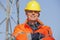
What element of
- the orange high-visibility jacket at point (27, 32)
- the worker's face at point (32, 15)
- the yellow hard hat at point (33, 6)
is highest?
the yellow hard hat at point (33, 6)

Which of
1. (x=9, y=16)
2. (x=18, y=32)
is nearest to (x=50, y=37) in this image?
(x=18, y=32)

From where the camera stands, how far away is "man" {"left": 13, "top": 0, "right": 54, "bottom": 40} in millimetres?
2721

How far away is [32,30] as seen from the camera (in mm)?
2764

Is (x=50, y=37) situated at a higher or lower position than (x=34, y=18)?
lower

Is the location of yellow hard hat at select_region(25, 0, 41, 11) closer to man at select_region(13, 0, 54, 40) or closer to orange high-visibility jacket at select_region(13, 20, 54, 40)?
man at select_region(13, 0, 54, 40)

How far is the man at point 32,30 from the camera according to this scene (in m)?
2.72

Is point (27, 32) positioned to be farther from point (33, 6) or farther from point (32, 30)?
point (33, 6)

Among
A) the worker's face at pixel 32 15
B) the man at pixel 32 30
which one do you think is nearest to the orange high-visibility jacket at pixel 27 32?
the man at pixel 32 30

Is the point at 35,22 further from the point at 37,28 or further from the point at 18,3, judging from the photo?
the point at 18,3

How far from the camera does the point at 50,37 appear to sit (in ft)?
8.97

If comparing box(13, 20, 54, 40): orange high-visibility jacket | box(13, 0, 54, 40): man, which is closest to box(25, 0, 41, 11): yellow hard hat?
box(13, 0, 54, 40): man

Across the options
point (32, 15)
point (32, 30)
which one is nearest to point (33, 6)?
point (32, 15)

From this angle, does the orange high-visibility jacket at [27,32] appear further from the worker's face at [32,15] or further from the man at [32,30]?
the worker's face at [32,15]

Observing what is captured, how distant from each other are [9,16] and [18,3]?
1.31ft
